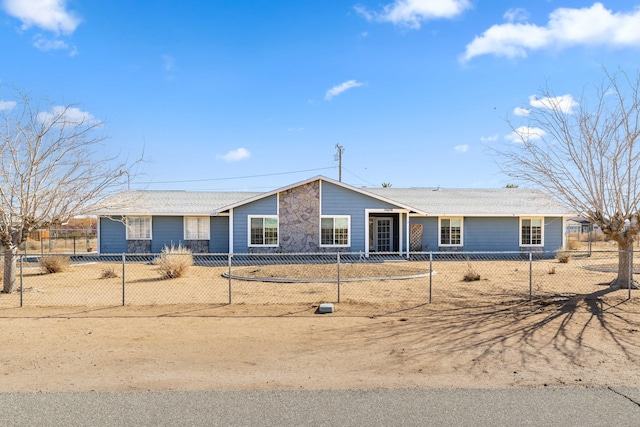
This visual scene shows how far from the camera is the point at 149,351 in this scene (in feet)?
24.2

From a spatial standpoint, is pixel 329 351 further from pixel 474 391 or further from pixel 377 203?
pixel 377 203

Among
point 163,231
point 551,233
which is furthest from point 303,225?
point 551,233

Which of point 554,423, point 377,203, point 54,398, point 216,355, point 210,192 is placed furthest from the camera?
point 210,192

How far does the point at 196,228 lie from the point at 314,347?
65.1 ft

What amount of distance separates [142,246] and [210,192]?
26.6 ft

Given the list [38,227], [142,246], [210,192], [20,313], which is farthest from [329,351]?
[210,192]

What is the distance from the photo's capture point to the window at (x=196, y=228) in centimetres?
2620

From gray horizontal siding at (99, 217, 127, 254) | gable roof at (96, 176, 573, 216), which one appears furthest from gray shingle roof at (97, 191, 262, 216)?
gray horizontal siding at (99, 217, 127, 254)

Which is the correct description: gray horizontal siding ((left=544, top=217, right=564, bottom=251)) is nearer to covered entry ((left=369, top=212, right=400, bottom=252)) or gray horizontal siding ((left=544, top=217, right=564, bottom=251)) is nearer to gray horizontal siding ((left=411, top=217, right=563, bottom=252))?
gray horizontal siding ((left=411, top=217, right=563, bottom=252))

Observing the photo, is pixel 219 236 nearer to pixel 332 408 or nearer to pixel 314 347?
pixel 314 347

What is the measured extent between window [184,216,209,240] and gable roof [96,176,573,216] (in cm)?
51

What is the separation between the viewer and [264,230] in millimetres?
24172

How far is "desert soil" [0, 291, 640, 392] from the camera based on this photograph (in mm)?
6008

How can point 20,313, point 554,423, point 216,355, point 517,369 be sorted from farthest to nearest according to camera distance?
1. point 20,313
2. point 216,355
3. point 517,369
4. point 554,423
